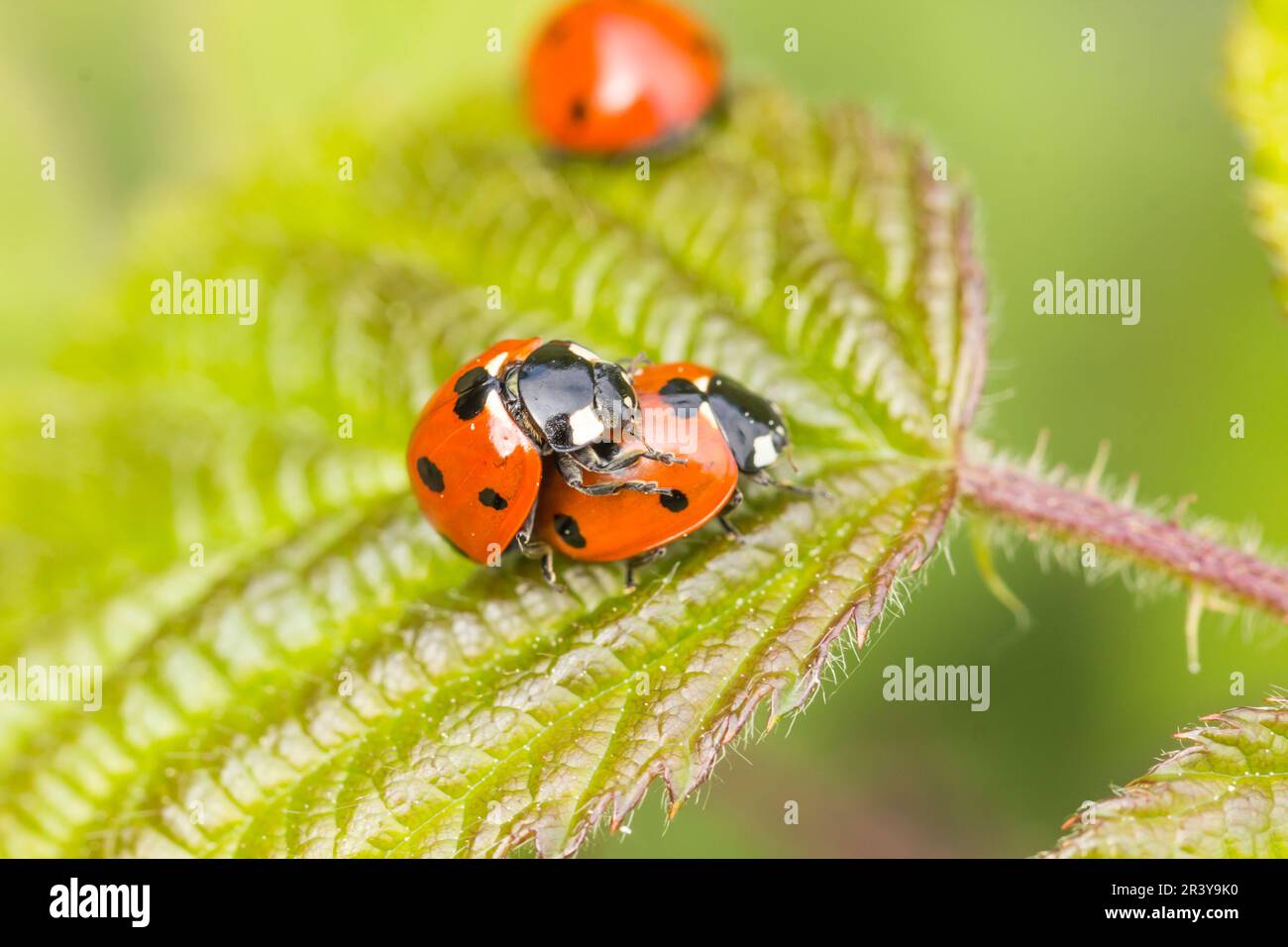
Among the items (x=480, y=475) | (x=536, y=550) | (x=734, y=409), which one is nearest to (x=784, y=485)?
(x=734, y=409)

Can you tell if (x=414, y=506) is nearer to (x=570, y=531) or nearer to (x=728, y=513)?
(x=570, y=531)

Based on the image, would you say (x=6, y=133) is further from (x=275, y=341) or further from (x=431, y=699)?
(x=431, y=699)

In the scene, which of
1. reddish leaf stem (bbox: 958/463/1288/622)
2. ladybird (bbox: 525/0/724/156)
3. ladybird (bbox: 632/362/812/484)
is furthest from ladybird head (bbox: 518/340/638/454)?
ladybird (bbox: 525/0/724/156)

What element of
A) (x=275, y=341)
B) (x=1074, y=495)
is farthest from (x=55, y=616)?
(x=1074, y=495)

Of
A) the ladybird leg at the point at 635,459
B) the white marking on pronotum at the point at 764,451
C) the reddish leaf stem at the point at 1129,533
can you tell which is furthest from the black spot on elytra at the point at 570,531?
the reddish leaf stem at the point at 1129,533

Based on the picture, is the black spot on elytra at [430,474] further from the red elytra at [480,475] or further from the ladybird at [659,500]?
the ladybird at [659,500]

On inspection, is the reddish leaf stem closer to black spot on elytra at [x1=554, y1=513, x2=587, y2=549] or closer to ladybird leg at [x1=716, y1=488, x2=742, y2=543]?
ladybird leg at [x1=716, y1=488, x2=742, y2=543]
